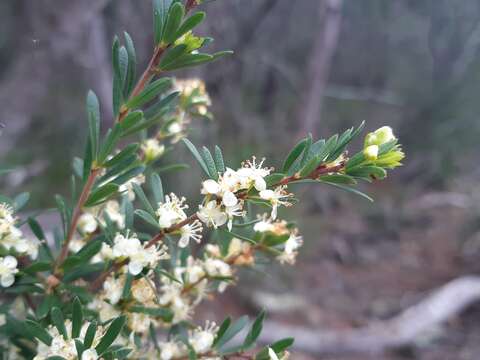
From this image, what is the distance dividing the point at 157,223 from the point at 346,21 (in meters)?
6.58

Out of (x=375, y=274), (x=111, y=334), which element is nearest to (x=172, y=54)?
(x=111, y=334)

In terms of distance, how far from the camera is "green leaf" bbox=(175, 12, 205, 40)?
1.93ft

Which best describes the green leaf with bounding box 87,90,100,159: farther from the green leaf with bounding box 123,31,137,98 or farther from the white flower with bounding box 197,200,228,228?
the white flower with bounding box 197,200,228,228

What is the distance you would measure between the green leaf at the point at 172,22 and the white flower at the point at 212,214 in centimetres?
21

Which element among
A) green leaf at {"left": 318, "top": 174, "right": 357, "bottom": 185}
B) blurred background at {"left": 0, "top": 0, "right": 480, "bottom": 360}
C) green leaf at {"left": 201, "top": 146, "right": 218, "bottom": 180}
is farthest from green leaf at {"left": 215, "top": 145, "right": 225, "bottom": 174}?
blurred background at {"left": 0, "top": 0, "right": 480, "bottom": 360}

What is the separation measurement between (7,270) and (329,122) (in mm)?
5990

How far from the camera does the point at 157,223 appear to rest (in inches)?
23.9

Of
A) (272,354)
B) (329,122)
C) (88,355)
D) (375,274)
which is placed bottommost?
(88,355)

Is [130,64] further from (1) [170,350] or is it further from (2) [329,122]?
(2) [329,122]

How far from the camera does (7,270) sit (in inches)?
25.4

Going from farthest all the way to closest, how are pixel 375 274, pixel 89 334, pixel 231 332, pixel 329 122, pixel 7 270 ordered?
pixel 329 122 → pixel 375 274 → pixel 231 332 → pixel 7 270 → pixel 89 334

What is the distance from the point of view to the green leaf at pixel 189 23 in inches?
23.1

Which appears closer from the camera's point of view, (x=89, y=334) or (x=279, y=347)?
(x=89, y=334)

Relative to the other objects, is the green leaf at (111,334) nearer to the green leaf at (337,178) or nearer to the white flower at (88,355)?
the white flower at (88,355)
